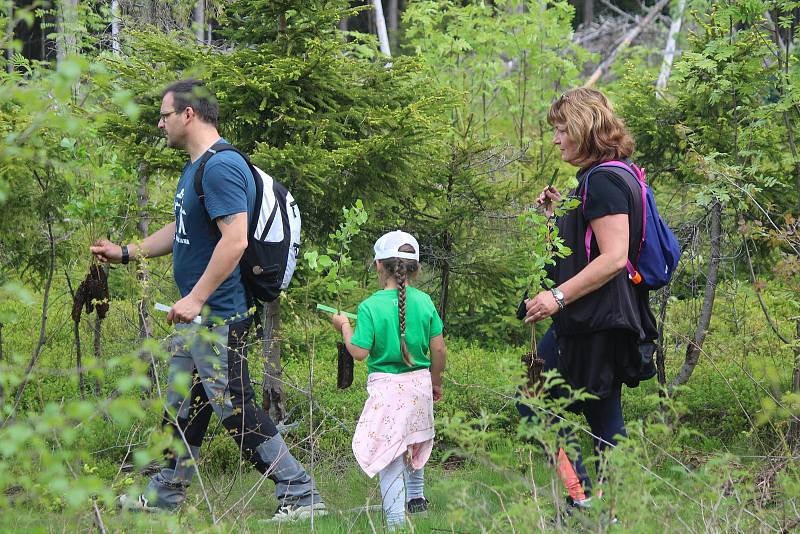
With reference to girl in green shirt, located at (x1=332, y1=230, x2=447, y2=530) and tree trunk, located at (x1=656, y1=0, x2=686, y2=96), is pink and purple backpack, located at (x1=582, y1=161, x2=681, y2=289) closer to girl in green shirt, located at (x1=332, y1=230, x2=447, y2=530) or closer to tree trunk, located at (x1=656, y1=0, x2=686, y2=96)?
girl in green shirt, located at (x1=332, y1=230, x2=447, y2=530)

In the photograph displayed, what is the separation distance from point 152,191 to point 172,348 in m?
3.58

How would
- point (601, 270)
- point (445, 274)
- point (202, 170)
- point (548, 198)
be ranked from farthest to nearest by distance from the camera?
point (445, 274), point (202, 170), point (548, 198), point (601, 270)

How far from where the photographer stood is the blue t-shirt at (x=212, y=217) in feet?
14.9

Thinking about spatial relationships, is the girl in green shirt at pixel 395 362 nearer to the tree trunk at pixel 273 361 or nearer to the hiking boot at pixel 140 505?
the hiking boot at pixel 140 505

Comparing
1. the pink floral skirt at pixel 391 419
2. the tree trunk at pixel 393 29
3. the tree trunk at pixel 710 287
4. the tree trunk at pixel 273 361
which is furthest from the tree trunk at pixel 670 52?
the pink floral skirt at pixel 391 419

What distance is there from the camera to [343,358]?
16.5 ft

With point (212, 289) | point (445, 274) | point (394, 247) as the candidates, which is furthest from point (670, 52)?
point (212, 289)

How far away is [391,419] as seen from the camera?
4754mm

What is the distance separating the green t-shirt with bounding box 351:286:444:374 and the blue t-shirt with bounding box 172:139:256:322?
2.00ft

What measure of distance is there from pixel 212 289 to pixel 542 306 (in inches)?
59.7

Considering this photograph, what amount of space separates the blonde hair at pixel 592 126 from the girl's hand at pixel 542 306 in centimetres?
65

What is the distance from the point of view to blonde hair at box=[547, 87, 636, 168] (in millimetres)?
4301

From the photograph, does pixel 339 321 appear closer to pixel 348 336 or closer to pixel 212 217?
pixel 348 336

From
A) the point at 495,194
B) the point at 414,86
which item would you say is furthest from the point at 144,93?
the point at 495,194
